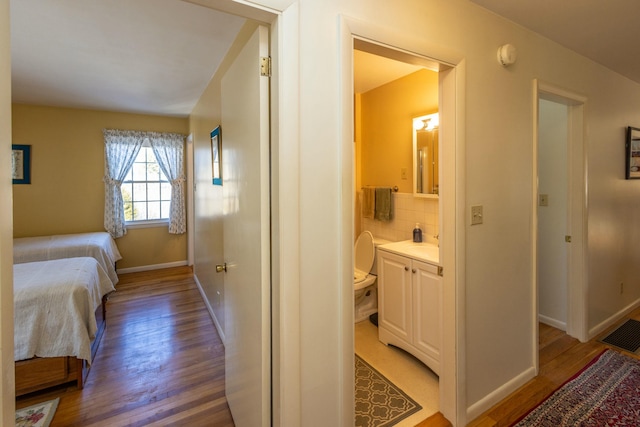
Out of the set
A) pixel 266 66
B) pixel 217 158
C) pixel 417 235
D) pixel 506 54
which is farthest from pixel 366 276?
pixel 266 66

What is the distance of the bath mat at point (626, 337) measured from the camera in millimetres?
2539

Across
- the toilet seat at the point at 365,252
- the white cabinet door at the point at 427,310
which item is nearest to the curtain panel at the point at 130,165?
the toilet seat at the point at 365,252

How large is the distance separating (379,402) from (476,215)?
1307mm

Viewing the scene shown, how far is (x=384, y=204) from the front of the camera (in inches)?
122

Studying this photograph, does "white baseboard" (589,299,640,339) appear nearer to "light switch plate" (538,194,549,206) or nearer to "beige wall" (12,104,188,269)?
"light switch plate" (538,194,549,206)

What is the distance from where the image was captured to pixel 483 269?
5.91ft

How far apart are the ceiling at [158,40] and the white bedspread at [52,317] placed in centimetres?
176

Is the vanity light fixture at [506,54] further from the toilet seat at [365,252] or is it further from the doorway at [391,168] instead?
the toilet seat at [365,252]

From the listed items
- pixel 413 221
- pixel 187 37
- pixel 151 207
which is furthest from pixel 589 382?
pixel 151 207

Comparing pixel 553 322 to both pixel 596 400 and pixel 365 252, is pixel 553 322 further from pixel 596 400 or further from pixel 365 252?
pixel 365 252

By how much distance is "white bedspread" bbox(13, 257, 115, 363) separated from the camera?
1957 mm

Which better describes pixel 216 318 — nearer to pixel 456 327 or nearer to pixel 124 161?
pixel 456 327

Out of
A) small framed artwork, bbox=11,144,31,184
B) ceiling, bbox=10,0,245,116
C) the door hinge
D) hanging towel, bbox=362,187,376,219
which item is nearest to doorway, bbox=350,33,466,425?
the door hinge

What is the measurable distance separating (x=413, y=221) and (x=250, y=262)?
191 cm
